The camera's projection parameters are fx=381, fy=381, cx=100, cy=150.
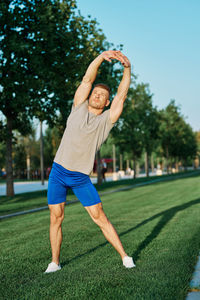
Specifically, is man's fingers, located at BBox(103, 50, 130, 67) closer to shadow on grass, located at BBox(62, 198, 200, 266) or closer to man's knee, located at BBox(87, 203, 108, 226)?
man's knee, located at BBox(87, 203, 108, 226)

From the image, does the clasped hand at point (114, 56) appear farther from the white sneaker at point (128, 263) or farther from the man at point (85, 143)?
the white sneaker at point (128, 263)

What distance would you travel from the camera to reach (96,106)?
4.27 metres

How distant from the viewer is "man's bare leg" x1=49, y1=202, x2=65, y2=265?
14.3 ft

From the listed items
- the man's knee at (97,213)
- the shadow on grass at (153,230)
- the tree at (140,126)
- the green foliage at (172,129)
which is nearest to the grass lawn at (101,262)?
the shadow on grass at (153,230)

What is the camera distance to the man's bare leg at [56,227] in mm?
4367

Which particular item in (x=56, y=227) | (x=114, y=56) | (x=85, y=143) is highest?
(x=114, y=56)

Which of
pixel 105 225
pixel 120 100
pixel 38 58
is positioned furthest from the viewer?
pixel 38 58

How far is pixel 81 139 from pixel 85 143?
0.06 meters

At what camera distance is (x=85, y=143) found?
416cm

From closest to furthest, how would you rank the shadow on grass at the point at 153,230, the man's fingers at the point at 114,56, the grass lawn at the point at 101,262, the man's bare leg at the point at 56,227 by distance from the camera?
the grass lawn at the point at 101,262, the man's fingers at the point at 114,56, the man's bare leg at the point at 56,227, the shadow on grass at the point at 153,230

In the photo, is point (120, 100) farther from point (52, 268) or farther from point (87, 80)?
point (52, 268)

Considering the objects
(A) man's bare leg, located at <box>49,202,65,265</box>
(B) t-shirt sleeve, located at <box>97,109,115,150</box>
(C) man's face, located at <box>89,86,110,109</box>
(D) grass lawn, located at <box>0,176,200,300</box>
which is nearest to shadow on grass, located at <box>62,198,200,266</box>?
(D) grass lawn, located at <box>0,176,200,300</box>

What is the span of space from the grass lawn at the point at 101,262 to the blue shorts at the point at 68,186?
79 cm

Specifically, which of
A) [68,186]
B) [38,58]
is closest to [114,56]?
[68,186]
